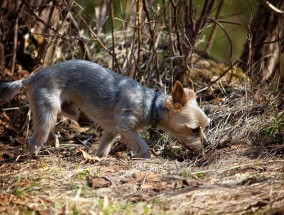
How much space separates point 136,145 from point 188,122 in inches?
25.7

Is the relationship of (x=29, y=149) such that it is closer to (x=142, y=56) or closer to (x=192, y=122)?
(x=192, y=122)

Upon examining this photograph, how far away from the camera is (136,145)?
6785 mm

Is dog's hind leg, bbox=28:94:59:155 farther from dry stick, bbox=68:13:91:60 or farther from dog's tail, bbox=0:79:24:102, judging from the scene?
dry stick, bbox=68:13:91:60

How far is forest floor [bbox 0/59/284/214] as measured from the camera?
4.78 meters

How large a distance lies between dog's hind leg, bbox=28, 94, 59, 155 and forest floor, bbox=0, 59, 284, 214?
0.16 metres

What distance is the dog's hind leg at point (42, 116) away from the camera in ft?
22.2

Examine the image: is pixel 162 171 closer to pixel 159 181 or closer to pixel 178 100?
pixel 159 181

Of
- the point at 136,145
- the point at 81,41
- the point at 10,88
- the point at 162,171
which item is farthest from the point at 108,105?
the point at 81,41

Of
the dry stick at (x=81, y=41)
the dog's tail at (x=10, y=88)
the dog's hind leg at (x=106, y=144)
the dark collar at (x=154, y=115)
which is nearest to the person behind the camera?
the dark collar at (x=154, y=115)

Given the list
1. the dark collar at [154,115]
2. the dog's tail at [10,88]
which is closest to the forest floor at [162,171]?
the dark collar at [154,115]

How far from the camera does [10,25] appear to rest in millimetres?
9055

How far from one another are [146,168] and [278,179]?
1.40 m

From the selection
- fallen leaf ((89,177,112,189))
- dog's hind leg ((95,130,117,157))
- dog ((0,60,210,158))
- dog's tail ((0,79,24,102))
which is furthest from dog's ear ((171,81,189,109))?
dog's tail ((0,79,24,102))

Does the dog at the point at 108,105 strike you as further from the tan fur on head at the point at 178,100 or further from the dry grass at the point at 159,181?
the dry grass at the point at 159,181
